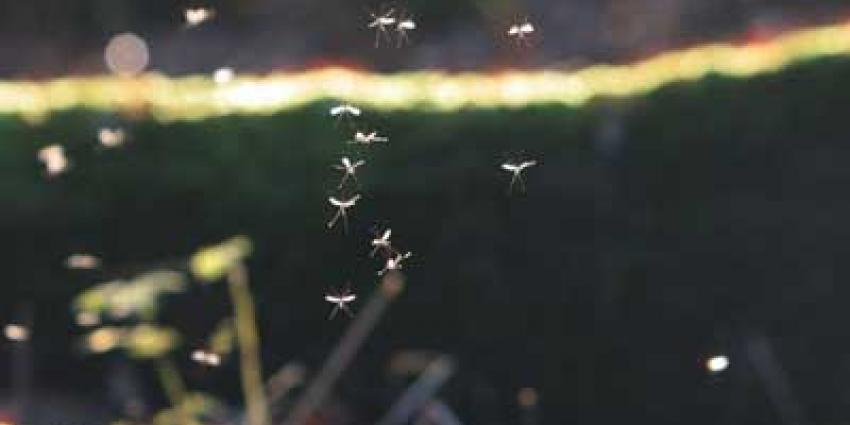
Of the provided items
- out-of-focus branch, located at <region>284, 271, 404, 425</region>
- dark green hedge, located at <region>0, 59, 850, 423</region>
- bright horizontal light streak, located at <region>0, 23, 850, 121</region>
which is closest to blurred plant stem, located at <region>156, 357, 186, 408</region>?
dark green hedge, located at <region>0, 59, 850, 423</region>

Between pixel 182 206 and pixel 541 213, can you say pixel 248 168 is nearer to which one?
pixel 182 206

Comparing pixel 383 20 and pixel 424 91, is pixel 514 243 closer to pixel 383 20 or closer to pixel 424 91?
pixel 424 91

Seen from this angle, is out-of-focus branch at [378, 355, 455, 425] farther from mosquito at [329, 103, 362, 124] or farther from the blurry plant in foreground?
mosquito at [329, 103, 362, 124]

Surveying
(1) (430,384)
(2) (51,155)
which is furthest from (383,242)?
(2) (51,155)

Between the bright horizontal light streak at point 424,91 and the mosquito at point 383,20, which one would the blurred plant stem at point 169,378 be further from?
the mosquito at point 383,20

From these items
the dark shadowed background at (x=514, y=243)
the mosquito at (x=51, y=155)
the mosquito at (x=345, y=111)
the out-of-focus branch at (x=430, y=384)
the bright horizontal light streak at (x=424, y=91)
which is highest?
the bright horizontal light streak at (x=424, y=91)

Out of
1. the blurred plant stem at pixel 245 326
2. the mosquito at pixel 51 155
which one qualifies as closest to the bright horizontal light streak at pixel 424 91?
the mosquito at pixel 51 155

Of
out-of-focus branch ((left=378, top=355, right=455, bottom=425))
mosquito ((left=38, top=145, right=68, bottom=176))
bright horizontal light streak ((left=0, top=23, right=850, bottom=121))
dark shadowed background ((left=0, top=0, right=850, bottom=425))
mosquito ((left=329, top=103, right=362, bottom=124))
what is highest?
bright horizontal light streak ((left=0, top=23, right=850, bottom=121))
